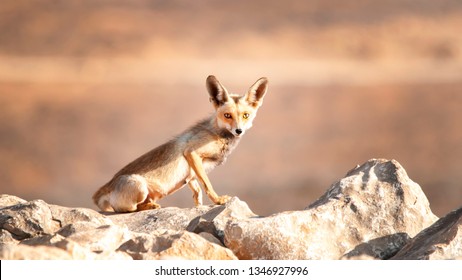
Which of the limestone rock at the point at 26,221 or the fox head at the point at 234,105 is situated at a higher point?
the fox head at the point at 234,105

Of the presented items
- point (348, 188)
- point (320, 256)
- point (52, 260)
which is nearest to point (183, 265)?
point (52, 260)

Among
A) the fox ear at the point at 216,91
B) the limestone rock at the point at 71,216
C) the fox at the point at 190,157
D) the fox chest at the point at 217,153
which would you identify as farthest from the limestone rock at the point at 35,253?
the fox ear at the point at 216,91

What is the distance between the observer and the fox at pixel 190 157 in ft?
41.3

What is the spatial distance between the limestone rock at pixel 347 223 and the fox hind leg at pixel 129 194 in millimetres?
3326

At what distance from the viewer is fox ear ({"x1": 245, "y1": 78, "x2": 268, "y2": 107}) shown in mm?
13156

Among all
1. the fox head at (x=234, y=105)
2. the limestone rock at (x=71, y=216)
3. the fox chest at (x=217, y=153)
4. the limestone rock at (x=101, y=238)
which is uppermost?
the fox head at (x=234, y=105)

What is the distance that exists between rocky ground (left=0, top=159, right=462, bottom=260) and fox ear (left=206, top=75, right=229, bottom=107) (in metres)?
2.93

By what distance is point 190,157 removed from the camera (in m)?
12.7

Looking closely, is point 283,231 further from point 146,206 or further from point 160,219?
point 146,206

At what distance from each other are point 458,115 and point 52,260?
32086 mm

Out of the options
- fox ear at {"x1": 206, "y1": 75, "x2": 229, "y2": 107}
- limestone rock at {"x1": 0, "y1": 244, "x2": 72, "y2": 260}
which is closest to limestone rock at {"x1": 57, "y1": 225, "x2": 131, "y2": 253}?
limestone rock at {"x1": 0, "y1": 244, "x2": 72, "y2": 260}

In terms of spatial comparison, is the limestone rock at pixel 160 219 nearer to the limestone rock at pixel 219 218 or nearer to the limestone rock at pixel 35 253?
the limestone rock at pixel 219 218

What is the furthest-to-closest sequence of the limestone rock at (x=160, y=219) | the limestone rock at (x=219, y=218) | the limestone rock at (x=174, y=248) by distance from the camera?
the limestone rock at (x=160, y=219) → the limestone rock at (x=219, y=218) → the limestone rock at (x=174, y=248)

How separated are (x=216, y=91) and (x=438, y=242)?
5.29 m
